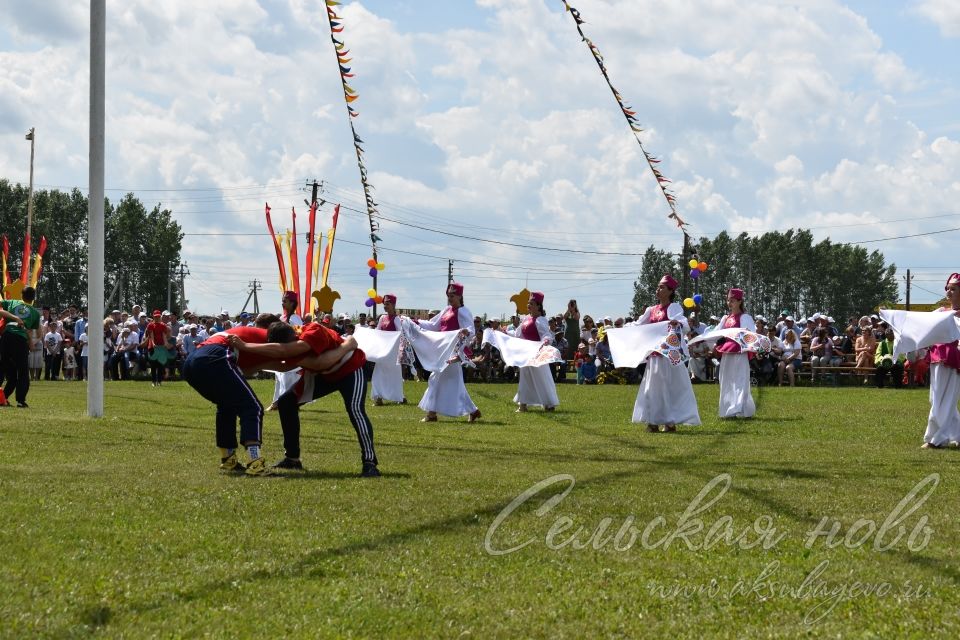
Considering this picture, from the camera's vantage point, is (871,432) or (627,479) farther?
(871,432)

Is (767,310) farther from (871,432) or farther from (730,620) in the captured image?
(730,620)

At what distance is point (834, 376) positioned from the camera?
29.9 meters

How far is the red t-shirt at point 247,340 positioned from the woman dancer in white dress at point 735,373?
9.55m

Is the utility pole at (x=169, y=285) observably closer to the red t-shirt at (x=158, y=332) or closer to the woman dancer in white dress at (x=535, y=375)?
the red t-shirt at (x=158, y=332)

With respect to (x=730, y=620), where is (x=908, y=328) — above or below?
above

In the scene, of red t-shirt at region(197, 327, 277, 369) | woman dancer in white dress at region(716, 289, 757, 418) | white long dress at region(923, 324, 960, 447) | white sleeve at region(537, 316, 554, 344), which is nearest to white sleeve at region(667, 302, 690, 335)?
woman dancer in white dress at region(716, 289, 757, 418)

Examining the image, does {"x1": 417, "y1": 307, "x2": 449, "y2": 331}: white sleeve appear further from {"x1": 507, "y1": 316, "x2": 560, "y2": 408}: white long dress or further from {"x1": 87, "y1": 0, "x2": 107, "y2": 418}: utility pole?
{"x1": 87, "y1": 0, "x2": 107, "y2": 418}: utility pole

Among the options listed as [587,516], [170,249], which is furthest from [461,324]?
[170,249]

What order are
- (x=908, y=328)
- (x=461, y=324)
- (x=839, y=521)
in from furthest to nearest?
(x=461, y=324) → (x=908, y=328) → (x=839, y=521)

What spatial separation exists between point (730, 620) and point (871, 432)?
1027 centimetres

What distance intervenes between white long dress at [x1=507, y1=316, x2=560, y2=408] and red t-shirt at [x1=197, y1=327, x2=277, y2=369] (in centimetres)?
943

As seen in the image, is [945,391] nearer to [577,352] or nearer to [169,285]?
[577,352]

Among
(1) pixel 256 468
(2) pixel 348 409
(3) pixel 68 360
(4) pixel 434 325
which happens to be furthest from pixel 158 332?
(1) pixel 256 468

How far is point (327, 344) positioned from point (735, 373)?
9.63m
